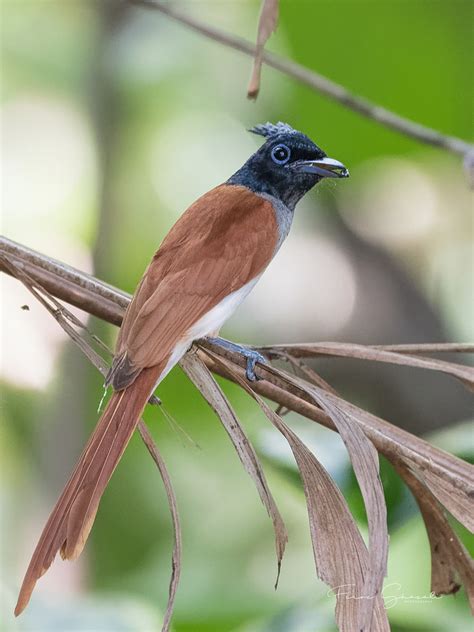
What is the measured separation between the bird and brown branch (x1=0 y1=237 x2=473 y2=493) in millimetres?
46

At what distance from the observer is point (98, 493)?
134 centimetres

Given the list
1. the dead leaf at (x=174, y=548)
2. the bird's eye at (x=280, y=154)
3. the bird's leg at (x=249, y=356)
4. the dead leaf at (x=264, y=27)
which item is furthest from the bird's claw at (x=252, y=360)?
the bird's eye at (x=280, y=154)

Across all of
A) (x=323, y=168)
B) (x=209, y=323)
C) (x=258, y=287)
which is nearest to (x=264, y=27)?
(x=209, y=323)

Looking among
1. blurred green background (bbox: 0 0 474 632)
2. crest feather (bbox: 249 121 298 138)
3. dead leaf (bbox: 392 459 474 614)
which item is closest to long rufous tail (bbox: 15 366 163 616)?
dead leaf (bbox: 392 459 474 614)

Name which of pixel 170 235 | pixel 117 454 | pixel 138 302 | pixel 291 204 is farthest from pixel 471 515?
pixel 291 204

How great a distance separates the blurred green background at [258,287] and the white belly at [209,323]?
43cm

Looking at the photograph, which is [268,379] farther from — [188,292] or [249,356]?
[188,292]

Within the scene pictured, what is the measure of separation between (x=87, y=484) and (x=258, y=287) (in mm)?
2687

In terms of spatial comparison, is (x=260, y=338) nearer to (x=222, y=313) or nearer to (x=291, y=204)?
(x=291, y=204)

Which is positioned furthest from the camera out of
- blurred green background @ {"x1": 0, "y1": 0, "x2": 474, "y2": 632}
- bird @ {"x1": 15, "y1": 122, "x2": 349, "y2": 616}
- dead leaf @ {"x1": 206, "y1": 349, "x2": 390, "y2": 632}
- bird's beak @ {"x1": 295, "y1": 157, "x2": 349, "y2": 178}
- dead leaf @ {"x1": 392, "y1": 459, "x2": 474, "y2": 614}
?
blurred green background @ {"x1": 0, "y1": 0, "x2": 474, "y2": 632}

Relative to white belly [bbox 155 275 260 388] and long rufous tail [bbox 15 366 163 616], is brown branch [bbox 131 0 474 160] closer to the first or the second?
white belly [bbox 155 275 260 388]

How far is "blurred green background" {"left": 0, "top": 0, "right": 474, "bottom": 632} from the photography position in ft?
7.75

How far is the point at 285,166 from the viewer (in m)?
2.21

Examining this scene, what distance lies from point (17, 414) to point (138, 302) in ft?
4.81
